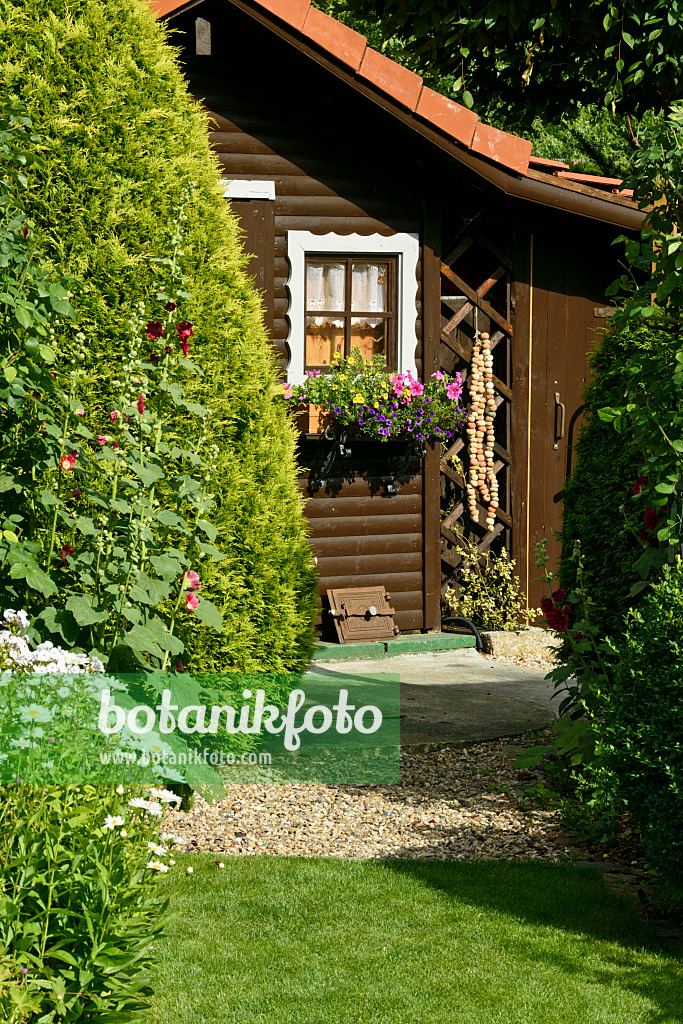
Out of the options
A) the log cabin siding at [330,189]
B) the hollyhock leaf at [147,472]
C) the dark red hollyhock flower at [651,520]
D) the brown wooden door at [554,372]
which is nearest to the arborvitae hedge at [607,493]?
the dark red hollyhock flower at [651,520]

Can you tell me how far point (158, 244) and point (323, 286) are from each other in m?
4.37

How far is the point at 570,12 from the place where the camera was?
268 inches

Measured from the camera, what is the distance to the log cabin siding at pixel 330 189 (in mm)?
7863

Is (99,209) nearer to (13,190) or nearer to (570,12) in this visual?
(13,190)

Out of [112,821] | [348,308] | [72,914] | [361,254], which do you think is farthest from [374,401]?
[72,914]

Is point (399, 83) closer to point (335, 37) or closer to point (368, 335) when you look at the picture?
point (335, 37)

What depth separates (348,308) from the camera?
8.39m

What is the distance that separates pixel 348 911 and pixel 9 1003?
54.9 inches

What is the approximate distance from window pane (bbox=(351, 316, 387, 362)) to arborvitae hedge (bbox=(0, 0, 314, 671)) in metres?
4.08

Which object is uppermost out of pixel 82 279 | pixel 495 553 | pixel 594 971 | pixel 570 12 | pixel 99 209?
pixel 570 12

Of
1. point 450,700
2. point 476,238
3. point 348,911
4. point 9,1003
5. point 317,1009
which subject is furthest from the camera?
point 476,238

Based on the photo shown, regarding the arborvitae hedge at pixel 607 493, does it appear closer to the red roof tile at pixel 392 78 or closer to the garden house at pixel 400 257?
the garden house at pixel 400 257

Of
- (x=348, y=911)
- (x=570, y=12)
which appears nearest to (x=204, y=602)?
(x=348, y=911)

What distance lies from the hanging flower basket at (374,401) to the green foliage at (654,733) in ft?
14.9
